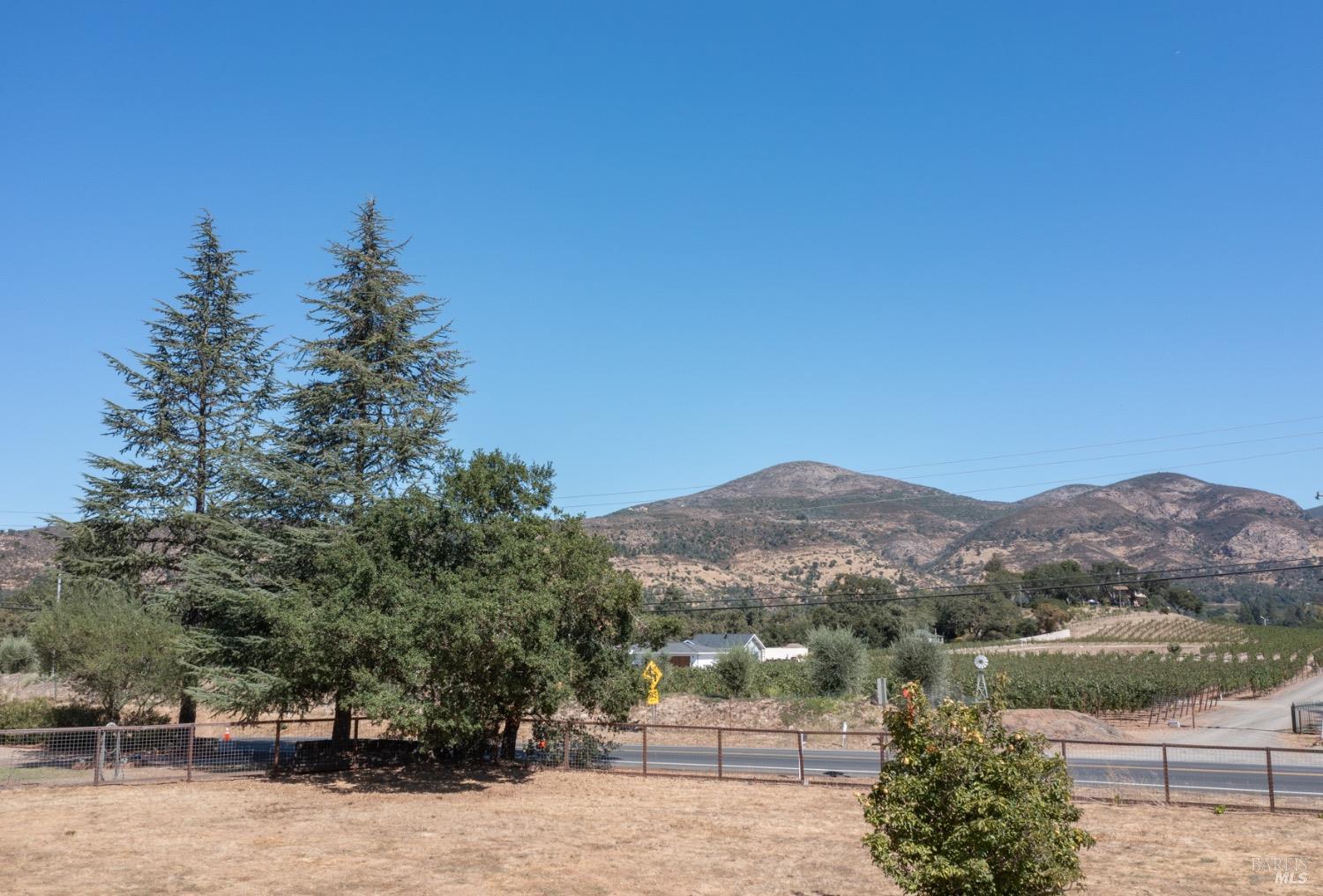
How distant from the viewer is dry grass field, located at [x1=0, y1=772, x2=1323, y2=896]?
1384 centimetres

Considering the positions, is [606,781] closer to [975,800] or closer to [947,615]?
[975,800]

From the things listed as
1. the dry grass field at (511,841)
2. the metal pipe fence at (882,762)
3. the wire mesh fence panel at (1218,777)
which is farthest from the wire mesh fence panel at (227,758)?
the wire mesh fence panel at (1218,777)

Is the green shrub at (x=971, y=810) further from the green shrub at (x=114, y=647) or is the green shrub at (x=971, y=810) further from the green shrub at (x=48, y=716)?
the green shrub at (x=48, y=716)

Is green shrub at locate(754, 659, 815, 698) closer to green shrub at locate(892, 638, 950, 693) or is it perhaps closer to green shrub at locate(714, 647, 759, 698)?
green shrub at locate(714, 647, 759, 698)

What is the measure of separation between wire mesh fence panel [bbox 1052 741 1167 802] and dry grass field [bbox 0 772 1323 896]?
151 cm

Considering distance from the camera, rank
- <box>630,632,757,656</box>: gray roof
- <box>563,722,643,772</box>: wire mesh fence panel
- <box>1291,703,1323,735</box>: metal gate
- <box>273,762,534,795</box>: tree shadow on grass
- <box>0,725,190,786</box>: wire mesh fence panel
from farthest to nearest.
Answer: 1. <box>630,632,757,656</box>: gray roof
2. <box>1291,703,1323,735</box>: metal gate
3. <box>563,722,643,772</box>: wire mesh fence panel
4. <box>273,762,534,795</box>: tree shadow on grass
5. <box>0,725,190,786</box>: wire mesh fence panel

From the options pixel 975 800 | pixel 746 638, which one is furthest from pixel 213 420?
pixel 746 638

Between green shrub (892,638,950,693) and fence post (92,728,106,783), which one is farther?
green shrub (892,638,950,693)

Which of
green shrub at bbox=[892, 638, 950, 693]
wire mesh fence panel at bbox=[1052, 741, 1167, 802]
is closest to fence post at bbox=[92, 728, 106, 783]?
wire mesh fence panel at bbox=[1052, 741, 1167, 802]

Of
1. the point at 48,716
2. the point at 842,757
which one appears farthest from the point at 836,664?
the point at 48,716

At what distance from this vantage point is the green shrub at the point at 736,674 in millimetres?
50625

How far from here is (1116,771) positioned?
2681cm

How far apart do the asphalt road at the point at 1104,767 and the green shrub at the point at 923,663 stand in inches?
487

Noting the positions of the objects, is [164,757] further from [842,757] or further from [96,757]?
[842,757]
